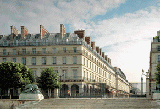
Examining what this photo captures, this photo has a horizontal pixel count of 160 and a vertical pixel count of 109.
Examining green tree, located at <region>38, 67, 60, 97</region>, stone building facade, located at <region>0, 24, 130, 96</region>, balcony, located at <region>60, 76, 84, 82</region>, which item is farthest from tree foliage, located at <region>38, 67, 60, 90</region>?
balcony, located at <region>60, 76, 84, 82</region>

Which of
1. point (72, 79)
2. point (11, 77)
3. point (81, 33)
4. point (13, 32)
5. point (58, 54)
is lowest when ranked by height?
point (72, 79)

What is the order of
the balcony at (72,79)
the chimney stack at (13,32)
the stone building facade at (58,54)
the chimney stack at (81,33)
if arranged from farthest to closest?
the chimney stack at (13,32)
the chimney stack at (81,33)
the stone building facade at (58,54)
the balcony at (72,79)

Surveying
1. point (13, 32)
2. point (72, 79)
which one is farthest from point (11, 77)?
point (13, 32)

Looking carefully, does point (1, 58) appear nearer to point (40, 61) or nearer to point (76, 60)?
point (40, 61)

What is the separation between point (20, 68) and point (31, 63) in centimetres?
1185

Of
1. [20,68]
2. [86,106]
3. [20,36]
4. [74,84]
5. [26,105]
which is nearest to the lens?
[86,106]

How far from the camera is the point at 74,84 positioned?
183 ft

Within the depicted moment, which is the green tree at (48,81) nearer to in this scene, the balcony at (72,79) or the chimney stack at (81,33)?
the balcony at (72,79)

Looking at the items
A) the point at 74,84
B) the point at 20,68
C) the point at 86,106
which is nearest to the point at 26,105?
the point at 86,106

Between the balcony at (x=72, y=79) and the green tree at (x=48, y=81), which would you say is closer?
the green tree at (x=48, y=81)

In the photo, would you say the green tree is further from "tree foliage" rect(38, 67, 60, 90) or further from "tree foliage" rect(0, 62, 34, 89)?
"tree foliage" rect(0, 62, 34, 89)

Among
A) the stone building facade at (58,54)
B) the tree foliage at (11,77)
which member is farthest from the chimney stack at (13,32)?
the tree foliage at (11,77)

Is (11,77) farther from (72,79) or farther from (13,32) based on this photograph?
(13,32)

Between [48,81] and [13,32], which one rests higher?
[13,32]
